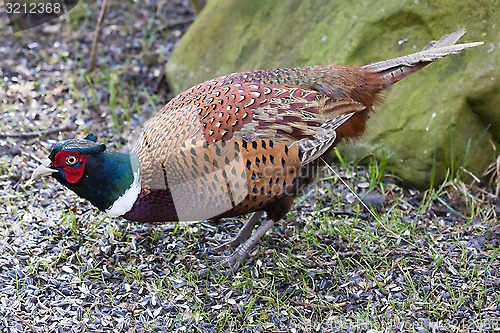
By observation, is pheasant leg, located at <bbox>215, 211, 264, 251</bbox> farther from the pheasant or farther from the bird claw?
the pheasant

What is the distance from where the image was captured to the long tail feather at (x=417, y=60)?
12.7 feet

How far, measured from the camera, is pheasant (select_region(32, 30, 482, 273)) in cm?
346

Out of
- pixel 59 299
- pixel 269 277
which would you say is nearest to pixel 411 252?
pixel 269 277

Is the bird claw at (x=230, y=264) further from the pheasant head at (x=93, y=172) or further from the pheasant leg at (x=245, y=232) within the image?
the pheasant head at (x=93, y=172)

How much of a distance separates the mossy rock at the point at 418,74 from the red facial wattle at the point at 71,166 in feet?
6.53

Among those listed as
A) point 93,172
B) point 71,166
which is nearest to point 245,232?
point 93,172

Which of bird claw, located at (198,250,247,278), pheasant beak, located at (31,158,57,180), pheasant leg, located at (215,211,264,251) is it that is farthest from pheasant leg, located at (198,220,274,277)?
pheasant beak, located at (31,158,57,180)

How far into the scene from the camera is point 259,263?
154 inches

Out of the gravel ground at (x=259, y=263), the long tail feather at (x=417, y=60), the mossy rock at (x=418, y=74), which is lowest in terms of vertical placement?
the gravel ground at (x=259, y=263)

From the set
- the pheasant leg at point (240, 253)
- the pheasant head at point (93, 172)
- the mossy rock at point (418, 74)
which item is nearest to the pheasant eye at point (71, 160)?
Result: the pheasant head at point (93, 172)

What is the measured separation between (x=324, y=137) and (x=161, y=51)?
112 inches

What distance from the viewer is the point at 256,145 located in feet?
11.5

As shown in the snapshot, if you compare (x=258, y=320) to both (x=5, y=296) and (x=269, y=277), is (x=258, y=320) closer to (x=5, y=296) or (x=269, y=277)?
(x=269, y=277)

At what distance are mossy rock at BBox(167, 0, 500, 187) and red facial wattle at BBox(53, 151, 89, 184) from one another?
199cm
